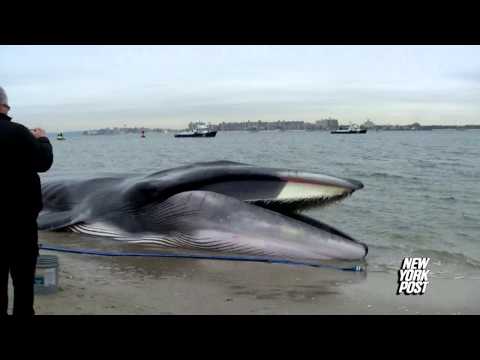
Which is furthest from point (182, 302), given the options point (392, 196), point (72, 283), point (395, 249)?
point (392, 196)

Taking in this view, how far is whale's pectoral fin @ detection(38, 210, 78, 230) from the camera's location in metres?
7.92

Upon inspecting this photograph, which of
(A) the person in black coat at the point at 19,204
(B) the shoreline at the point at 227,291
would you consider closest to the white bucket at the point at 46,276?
(B) the shoreline at the point at 227,291

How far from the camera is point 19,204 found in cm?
360

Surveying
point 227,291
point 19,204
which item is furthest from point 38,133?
point 227,291

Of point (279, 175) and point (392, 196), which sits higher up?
point (279, 175)

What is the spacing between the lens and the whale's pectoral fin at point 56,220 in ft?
26.0

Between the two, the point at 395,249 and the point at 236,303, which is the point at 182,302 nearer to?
the point at 236,303

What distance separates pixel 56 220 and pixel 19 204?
472 cm

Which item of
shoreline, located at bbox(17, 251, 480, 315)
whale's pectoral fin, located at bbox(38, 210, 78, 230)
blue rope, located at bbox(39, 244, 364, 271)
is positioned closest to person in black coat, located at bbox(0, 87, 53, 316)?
shoreline, located at bbox(17, 251, 480, 315)

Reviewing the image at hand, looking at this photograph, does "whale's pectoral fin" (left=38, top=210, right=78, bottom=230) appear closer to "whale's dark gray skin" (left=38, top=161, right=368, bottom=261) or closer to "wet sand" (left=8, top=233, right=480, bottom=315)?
"whale's dark gray skin" (left=38, top=161, right=368, bottom=261)

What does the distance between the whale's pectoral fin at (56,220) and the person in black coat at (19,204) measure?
4179mm

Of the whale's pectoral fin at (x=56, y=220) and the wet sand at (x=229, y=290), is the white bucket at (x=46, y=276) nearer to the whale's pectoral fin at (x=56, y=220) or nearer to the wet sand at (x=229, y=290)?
the wet sand at (x=229, y=290)
